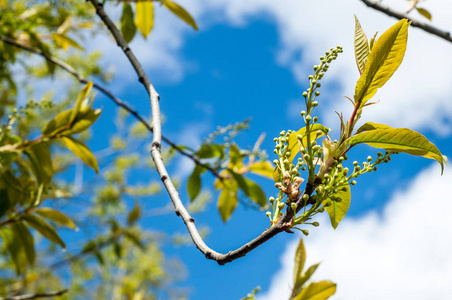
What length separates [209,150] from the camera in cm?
135

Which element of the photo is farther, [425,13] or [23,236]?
[425,13]

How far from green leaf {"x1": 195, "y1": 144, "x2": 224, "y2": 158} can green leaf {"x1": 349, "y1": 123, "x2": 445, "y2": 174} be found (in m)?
0.84

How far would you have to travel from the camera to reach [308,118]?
0.46 m

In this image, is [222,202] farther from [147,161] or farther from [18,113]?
[147,161]

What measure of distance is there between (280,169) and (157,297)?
7.06 m

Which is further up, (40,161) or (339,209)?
(40,161)

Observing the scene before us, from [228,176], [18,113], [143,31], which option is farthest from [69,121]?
[228,176]

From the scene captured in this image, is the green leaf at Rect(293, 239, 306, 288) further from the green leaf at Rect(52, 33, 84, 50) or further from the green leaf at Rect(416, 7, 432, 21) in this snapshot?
the green leaf at Rect(52, 33, 84, 50)

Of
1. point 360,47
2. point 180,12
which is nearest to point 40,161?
point 180,12

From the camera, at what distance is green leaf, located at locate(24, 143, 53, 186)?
40.7 inches

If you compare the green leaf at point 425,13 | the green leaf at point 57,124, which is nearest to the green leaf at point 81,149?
the green leaf at point 57,124

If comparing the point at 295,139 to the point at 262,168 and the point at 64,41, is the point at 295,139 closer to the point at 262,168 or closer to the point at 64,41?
the point at 262,168

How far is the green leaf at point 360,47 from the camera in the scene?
0.54m

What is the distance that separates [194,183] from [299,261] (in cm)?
75
